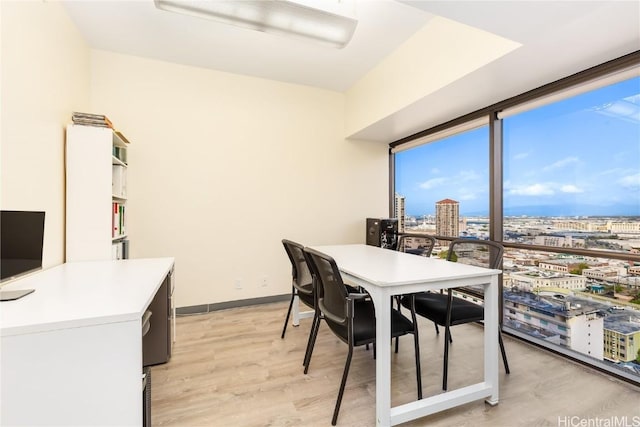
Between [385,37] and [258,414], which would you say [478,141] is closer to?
[385,37]

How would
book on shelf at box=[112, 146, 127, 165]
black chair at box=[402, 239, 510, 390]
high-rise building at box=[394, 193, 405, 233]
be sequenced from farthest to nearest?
high-rise building at box=[394, 193, 405, 233], book on shelf at box=[112, 146, 127, 165], black chair at box=[402, 239, 510, 390]

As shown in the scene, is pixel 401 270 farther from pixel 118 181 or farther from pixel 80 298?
pixel 118 181

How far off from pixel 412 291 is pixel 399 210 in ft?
9.66

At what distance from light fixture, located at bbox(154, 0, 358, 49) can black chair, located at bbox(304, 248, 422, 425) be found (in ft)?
5.58

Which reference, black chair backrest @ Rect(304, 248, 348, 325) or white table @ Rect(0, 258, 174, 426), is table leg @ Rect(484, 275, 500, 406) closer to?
black chair backrest @ Rect(304, 248, 348, 325)

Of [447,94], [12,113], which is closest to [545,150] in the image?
[447,94]

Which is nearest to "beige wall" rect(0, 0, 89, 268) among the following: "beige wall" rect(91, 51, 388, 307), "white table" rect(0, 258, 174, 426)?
"beige wall" rect(91, 51, 388, 307)

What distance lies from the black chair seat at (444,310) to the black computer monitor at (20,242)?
2224 millimetres

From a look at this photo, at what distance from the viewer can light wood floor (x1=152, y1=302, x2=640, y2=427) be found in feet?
5.40

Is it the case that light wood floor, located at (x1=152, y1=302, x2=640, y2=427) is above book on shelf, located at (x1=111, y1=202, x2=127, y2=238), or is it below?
below

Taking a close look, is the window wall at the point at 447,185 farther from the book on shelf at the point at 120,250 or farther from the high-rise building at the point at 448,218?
the book on shelf at the point at 120,250

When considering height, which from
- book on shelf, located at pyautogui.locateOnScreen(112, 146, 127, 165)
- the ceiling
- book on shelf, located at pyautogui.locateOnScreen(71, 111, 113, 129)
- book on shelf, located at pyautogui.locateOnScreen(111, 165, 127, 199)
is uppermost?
the ceiling

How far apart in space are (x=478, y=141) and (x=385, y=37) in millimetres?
1499

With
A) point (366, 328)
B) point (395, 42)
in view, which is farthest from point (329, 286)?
point (395, 42)
